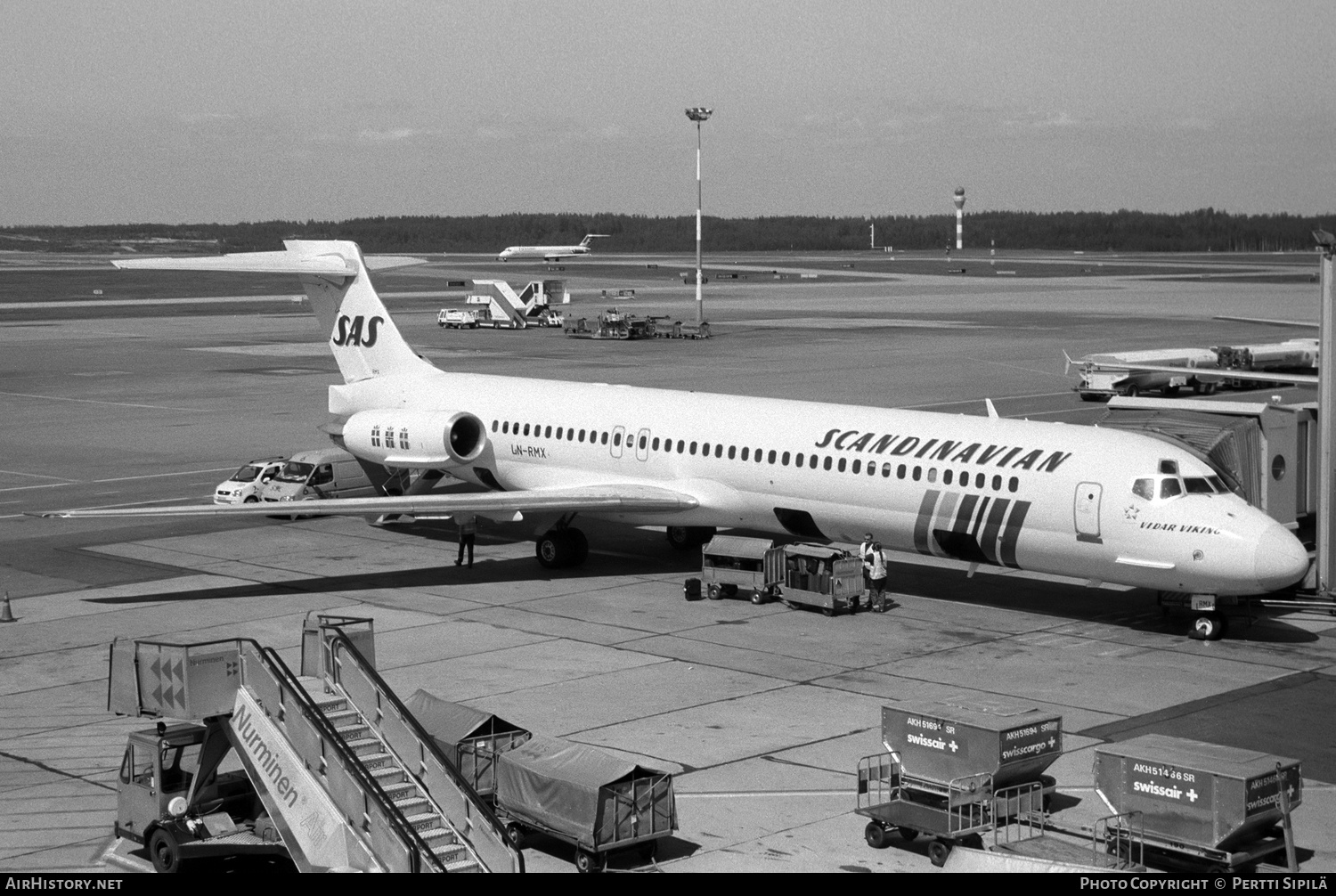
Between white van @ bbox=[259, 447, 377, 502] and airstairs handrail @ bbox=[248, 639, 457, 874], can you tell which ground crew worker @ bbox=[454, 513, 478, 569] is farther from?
airstairs handrail @ bbox=[248, 639, 457, 874]

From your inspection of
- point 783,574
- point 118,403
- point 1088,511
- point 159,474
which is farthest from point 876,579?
point 118,403

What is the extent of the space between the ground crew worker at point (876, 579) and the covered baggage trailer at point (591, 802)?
38.7 feet

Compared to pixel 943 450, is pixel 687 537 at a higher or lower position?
lower

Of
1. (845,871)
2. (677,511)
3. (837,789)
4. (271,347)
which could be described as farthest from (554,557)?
(271,347)

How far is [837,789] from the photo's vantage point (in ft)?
60.4

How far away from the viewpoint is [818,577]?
1093 inches

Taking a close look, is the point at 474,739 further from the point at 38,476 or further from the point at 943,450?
the point at 38,476

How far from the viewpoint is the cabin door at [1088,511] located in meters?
25.5

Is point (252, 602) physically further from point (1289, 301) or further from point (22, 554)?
point (1289, 301)

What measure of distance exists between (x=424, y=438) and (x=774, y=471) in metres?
8.53

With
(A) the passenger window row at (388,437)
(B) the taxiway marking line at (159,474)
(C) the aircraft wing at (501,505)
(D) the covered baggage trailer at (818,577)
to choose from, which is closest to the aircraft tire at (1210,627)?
(D) the covered baggage trailer at (818,577)

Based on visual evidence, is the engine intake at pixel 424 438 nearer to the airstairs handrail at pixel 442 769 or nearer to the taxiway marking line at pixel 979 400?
the airstairs handrail at pixel 442 769

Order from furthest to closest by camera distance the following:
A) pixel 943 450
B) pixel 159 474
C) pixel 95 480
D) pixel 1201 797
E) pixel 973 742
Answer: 1. pixel 159 474
2. pixel 95 480
3. pixel 943 450
4. pixel 973 742
5. pixel 1201 797

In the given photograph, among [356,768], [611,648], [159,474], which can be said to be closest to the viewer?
[356,768]
